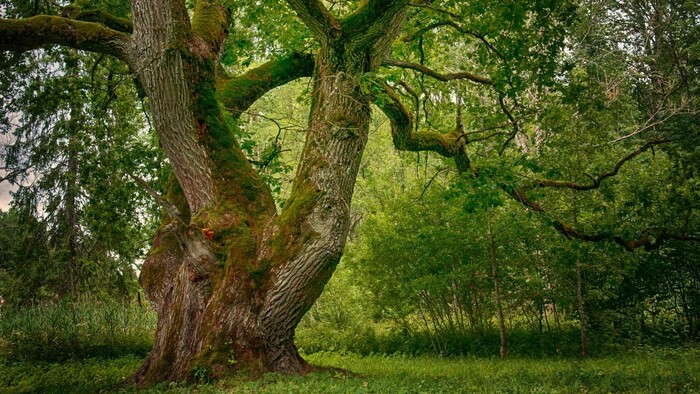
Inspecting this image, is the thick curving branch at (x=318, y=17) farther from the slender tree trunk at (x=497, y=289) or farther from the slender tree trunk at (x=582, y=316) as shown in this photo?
the slender tree trunk at (x=582, y=316)

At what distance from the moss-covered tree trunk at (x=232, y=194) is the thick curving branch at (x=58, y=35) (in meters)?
0.01

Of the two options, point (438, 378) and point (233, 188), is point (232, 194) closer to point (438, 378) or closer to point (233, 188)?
point (233, 188)

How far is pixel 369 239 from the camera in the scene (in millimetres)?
13969

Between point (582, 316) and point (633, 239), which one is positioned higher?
point (633, 239)

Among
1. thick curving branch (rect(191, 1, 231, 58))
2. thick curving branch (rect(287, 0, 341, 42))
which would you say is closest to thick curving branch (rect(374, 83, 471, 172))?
thick curving branch (rect(287, 0, 341, 42))

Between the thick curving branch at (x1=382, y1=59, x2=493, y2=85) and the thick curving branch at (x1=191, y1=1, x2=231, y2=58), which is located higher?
the thick curving branch at (x1=191, y1=1, x2=231, y2=58)

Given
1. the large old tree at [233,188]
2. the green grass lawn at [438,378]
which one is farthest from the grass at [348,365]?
the large old tree at [233,188]

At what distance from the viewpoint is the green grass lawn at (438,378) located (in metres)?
5.91

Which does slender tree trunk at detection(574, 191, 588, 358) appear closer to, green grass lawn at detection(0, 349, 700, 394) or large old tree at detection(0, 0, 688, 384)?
green grass lawn at detection(0, 349, 700, 394)

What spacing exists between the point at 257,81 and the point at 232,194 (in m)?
2.74

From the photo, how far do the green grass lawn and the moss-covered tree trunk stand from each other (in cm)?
61

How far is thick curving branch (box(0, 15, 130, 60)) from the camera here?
20.8 feet

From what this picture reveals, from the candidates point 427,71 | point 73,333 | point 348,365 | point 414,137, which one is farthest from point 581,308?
point 73,333

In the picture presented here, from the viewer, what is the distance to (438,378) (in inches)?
309
